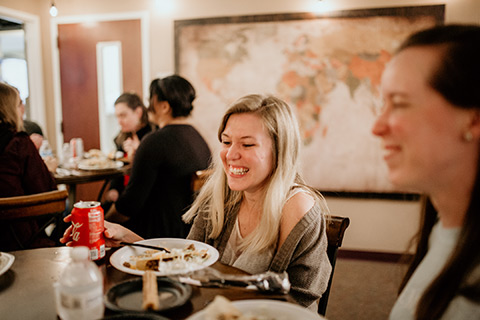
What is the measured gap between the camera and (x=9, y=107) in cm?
222

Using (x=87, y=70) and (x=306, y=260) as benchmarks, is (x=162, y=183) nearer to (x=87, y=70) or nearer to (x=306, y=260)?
(x=306, y=260)

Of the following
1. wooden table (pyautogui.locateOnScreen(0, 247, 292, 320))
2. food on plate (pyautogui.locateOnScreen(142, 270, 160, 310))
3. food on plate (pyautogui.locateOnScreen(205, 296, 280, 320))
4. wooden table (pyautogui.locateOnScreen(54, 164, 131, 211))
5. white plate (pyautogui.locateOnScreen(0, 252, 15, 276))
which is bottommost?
wooden table (pyautogui.locateOnScreen(54, 164, 131, 211))

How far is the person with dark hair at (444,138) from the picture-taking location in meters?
0.66

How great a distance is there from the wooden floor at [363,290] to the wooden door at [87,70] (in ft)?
9.14

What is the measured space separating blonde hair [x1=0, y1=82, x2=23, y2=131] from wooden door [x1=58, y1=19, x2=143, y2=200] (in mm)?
1899

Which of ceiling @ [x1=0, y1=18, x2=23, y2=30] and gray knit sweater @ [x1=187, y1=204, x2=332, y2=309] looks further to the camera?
ceiling @ [x1=0, y1=18, x2=23, y2=30]

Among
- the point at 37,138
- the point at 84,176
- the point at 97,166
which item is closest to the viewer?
the point at 84,176

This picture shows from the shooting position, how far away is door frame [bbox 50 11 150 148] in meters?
4.00

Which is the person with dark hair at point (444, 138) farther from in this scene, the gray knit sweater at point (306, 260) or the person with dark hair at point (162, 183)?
the person with dark hair at point (162, 183)

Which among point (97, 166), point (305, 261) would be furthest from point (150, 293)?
point (97, 166)

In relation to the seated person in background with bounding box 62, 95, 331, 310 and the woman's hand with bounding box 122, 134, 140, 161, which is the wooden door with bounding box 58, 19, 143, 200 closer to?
the woman's hand with bounding box 122, 134, 140, 161

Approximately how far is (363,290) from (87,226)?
247 centimetres

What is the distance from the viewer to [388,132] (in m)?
0.74

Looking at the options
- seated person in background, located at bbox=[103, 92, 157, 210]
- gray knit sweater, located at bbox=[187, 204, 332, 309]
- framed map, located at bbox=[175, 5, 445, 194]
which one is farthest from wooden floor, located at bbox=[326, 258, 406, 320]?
seated person in background, located at bbox=[103, 92, 157, 210]
